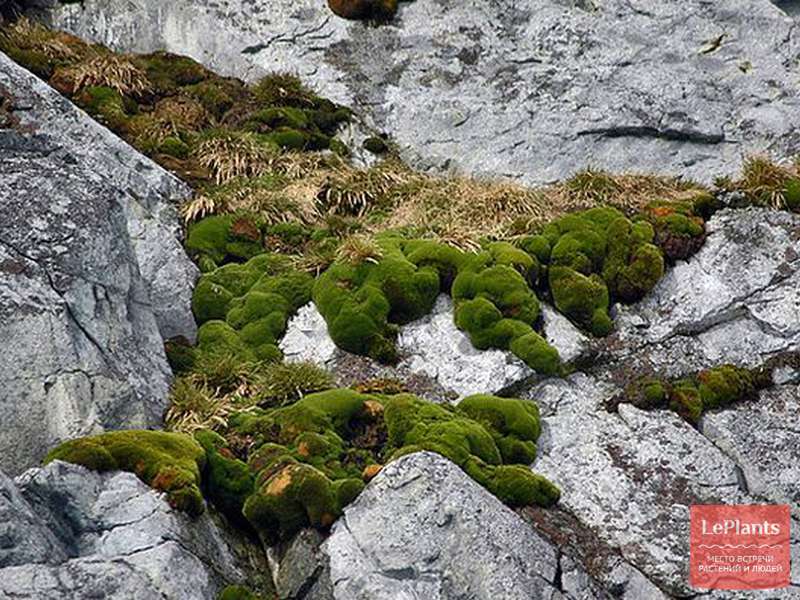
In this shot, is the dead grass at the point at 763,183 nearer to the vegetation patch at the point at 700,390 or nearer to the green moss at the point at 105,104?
the vegetation patch at the point at 700,390

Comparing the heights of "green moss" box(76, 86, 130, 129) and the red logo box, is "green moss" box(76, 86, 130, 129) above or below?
above

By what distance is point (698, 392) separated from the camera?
11.9m

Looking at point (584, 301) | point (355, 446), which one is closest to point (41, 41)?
point (584, 301)

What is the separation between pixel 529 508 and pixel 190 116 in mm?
11629

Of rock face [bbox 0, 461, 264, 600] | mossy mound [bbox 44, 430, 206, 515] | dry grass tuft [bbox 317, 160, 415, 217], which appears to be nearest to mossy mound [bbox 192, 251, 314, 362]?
dry grass tuft [bbox 317, 160, 415, 217]

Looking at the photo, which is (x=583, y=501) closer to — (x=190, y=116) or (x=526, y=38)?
(x=190, y=116)

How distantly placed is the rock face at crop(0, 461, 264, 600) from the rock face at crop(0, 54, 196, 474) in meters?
1.48

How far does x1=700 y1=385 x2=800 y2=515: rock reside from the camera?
427 inches

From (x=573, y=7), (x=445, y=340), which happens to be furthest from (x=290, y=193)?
(x=573, y=7)

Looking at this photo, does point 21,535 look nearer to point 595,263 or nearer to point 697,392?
point 697,392

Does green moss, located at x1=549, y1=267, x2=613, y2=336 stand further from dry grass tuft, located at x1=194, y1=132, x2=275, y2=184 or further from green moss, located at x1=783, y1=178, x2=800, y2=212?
dry grass tuft, located at x1=194, y1=132, x2=275, y2=184

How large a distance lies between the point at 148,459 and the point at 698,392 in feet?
21.9

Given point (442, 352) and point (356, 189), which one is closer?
point (442, 352)

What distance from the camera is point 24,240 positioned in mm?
10945
